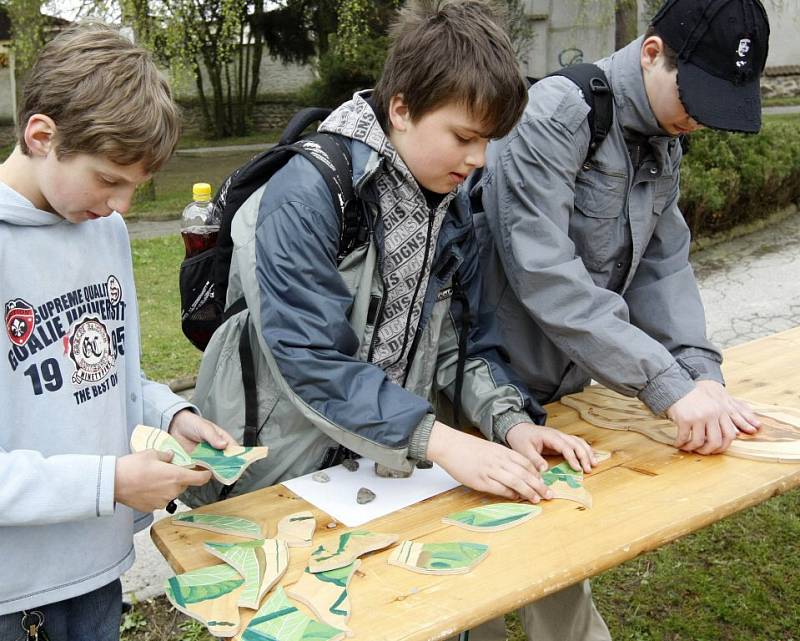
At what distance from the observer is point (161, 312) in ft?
19.5

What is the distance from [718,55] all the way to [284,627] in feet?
4.77

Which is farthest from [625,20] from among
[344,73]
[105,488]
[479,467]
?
[105,488]

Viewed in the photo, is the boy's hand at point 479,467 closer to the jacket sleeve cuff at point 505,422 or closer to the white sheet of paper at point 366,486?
the white sheet of paper at point 366,486

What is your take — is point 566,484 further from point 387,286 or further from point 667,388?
point 387,286

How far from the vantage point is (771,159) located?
8.20m

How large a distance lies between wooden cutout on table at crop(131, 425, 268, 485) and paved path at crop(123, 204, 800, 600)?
15.4ft

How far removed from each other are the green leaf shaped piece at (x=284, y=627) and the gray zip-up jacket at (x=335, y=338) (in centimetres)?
36

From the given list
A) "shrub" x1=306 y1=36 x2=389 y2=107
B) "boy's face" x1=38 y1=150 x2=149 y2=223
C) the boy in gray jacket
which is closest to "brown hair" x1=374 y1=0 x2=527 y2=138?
the boy in gray jacket

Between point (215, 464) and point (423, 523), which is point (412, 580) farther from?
point (215, 464)

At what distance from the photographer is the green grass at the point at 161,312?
15.7 feet

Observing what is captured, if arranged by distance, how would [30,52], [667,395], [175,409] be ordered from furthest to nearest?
[30,52]
[667,395]
[175,409]

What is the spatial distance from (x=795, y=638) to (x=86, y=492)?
8.41 feet

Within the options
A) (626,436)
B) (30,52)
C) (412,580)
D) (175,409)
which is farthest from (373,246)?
(30,52)

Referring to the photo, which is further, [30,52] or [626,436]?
[30,52]
